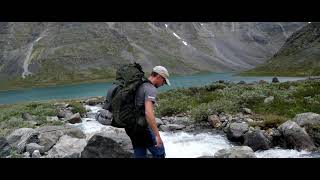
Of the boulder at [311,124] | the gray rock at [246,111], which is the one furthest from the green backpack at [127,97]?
the gray rock at [246,111]

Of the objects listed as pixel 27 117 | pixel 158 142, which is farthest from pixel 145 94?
pixel 27 117

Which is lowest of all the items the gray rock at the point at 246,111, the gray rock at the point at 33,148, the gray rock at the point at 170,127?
the gray rock at the point at 33,148

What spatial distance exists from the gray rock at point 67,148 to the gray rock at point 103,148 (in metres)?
1.43

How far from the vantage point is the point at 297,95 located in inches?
1237

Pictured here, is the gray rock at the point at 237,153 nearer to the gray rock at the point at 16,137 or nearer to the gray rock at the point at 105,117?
the gray rock at the point at 105,117

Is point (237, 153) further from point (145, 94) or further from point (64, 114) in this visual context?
point (64, 114)

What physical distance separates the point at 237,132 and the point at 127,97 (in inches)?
576

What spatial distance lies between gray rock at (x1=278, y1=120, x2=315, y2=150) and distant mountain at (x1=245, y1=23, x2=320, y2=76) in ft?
382

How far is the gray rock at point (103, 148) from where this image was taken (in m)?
15.4

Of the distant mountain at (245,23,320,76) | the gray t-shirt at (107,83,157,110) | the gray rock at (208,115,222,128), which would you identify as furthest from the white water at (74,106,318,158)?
the distant mountain at (245,23,320,76)

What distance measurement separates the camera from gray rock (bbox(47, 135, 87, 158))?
17194 mm
